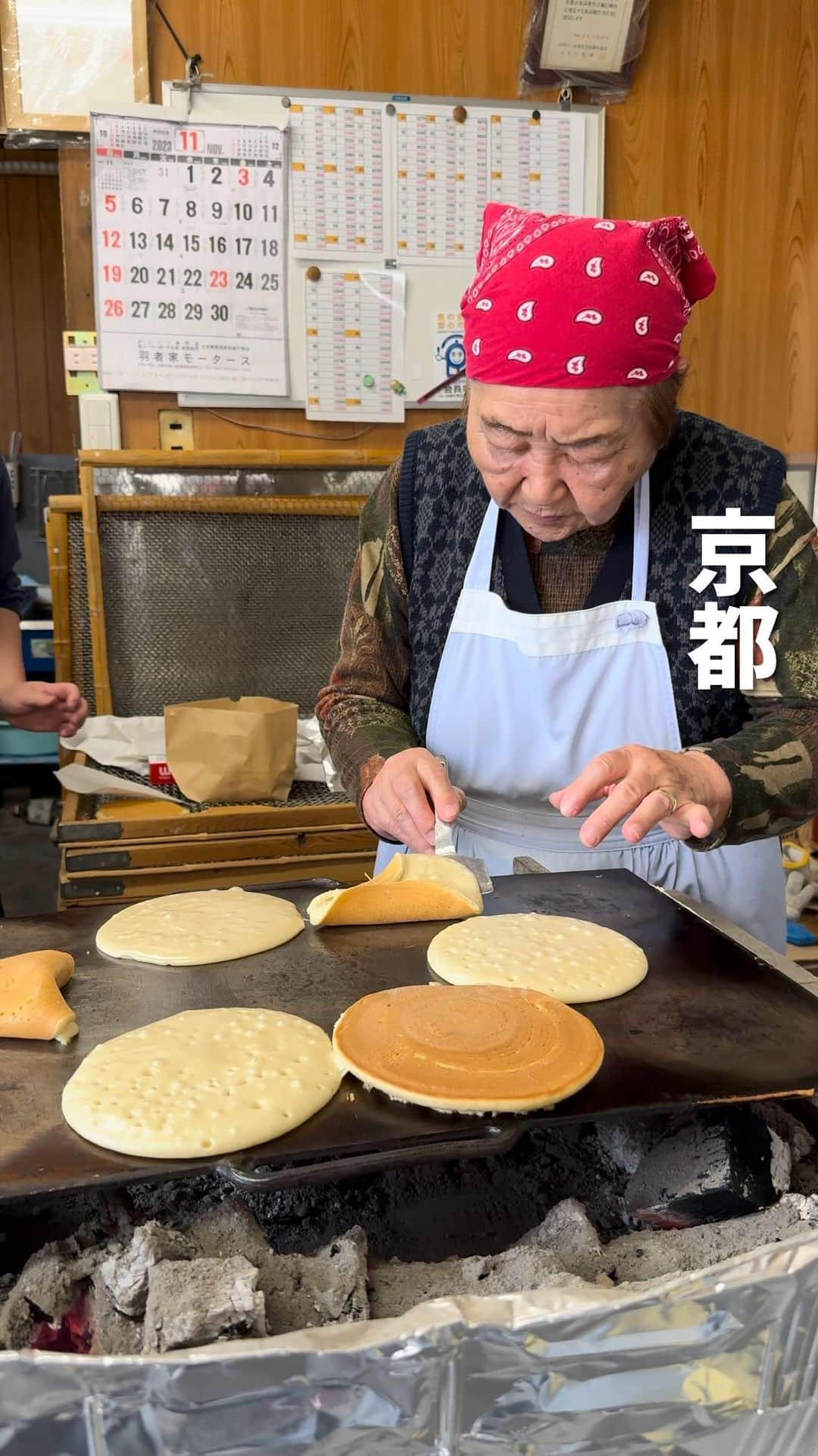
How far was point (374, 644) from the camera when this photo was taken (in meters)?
1.75

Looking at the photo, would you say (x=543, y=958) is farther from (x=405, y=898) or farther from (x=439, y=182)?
(x=439, y=182)

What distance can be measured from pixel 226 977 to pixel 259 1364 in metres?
0.55

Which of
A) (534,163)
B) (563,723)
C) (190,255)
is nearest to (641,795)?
(563,723)

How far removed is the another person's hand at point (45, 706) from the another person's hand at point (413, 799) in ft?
2.83

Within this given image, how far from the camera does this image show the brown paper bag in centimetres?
259

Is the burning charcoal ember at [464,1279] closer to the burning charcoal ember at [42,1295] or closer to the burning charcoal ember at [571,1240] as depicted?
the burning charcoal ember at [571,1240]

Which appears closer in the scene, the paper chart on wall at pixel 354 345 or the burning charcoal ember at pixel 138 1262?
the burning charcoal ember at pixel 138 1262

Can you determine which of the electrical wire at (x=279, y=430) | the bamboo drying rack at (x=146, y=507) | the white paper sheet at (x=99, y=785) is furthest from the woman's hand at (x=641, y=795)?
the electrical wire at (x=279, y=430)

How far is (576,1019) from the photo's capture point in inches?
41.5

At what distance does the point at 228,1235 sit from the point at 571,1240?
28 centimetres

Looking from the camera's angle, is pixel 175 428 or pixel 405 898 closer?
pixel 405 898

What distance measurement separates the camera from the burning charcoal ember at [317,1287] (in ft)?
2.68

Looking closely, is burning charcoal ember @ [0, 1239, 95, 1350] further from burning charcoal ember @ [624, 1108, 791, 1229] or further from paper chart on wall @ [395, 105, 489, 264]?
paper chart on wall @ [395, 105, 489, 264]

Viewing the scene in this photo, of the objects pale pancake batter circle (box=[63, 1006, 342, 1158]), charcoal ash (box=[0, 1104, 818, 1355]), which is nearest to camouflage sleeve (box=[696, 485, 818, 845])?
charcoal ash (box=[0, 1104, 818, 1355])
